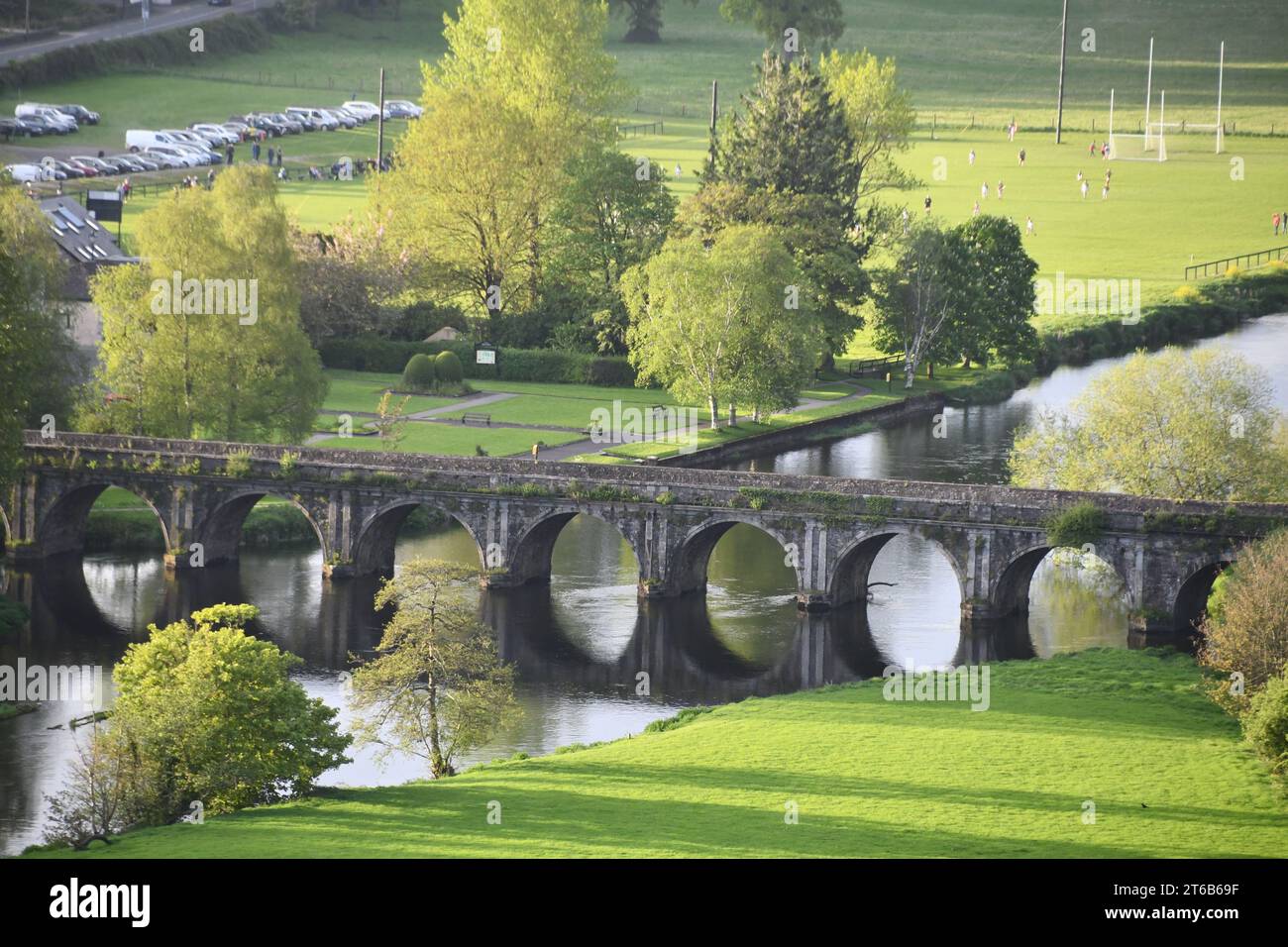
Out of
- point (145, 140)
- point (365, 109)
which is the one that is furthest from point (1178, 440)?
point (365, 109)

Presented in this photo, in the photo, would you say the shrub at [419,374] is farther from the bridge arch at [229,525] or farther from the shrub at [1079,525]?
the shrub at [1079,525]

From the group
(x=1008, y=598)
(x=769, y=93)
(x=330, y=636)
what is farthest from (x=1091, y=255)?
(x=330, y=636)

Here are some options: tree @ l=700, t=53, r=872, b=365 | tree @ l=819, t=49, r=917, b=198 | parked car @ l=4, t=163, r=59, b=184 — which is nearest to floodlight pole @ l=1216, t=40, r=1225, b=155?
tree @ l=819, t=49, r=917, b=198

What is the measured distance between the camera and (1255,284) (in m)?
152

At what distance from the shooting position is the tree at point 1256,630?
67.1 meters

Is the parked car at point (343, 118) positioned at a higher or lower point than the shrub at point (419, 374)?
higher

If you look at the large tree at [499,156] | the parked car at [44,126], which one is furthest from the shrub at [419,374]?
the parked car at [44,126]

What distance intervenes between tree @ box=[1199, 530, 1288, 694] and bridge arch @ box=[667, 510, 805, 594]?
20.2m

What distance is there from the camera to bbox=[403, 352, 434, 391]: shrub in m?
123

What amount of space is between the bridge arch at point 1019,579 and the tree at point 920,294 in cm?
4720

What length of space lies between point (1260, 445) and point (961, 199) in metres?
82.8
